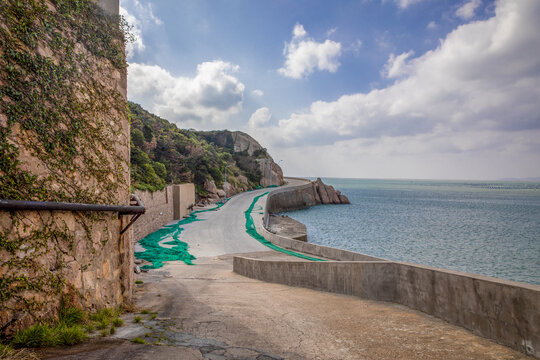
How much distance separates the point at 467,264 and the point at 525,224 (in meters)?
32.3

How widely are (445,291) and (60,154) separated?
24.0ft

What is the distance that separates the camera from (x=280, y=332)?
4762 millimetres

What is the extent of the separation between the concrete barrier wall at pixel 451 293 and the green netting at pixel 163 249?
419 inches

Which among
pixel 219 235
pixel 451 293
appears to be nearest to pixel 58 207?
pixel 451 293

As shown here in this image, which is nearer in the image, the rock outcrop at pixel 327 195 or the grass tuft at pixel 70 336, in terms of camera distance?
the grass tuft at pixel 70 336

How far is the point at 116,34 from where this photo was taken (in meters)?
6.32

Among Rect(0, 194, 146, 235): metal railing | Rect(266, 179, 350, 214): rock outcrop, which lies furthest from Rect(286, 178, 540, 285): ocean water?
Rect(0, 194, 146, 235): metal railing

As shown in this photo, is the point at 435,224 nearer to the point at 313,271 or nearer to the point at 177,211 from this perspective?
the point at 177,211

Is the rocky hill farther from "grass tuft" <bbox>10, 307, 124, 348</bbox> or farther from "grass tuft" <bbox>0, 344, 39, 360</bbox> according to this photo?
"grass tuft" <bbox>0, 344, 39, 360</bbox>

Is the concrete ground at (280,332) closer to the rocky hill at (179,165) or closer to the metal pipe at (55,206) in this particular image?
the metal pipe at (55,206)

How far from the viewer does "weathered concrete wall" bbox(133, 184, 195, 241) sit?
22.6 m

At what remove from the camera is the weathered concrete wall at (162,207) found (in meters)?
22.6

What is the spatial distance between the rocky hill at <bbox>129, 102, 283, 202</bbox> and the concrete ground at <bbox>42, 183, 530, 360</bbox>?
18593 millimetres

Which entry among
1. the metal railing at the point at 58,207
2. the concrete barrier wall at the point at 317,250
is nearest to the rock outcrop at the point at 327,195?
the concrete barrier wall at the point at 317,250
